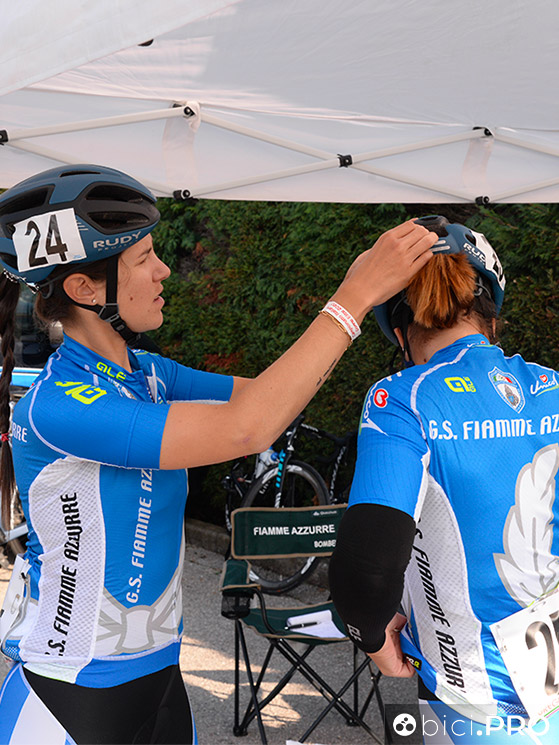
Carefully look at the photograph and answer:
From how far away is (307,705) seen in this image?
4207 mm

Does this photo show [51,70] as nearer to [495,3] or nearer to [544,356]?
[495,3]

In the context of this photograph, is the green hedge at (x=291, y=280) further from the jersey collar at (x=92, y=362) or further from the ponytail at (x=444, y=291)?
the jersey collar at (x=92, y=362)

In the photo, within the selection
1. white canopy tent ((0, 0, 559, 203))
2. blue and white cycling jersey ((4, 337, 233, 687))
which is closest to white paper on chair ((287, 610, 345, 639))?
blue and white cycling jersey ((4, 337, 233, 687))

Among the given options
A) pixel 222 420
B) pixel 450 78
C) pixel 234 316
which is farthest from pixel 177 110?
pixel 234 316

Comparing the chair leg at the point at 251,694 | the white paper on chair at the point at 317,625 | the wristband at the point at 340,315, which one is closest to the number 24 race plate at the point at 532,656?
the wristband at the point at 340,315

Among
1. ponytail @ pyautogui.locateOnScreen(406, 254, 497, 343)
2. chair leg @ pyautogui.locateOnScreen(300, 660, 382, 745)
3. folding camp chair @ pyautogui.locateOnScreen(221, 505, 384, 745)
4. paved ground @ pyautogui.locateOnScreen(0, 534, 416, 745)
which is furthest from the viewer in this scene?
paved ground @ pyautogui.locateOnScreen(0, 534, 416, 745)

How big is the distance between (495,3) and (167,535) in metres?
1.65

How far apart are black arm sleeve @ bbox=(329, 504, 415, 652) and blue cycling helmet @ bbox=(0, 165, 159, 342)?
0.73 meters

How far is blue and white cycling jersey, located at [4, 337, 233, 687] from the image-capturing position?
1658 mm

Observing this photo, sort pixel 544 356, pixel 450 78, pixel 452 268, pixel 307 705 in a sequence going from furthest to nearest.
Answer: pixel 544 356, pixel 307 705, pixel 450 78, pixel 452 268

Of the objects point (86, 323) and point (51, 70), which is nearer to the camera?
point (51, 70)

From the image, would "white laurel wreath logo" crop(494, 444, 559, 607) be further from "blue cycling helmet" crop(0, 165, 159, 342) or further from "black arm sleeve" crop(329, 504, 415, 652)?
"blue cycling helmet" crop(0, 165, 159, 342)

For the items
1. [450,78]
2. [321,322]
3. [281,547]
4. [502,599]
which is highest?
[450,78]

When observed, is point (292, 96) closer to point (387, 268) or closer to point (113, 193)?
point (113, 193)
